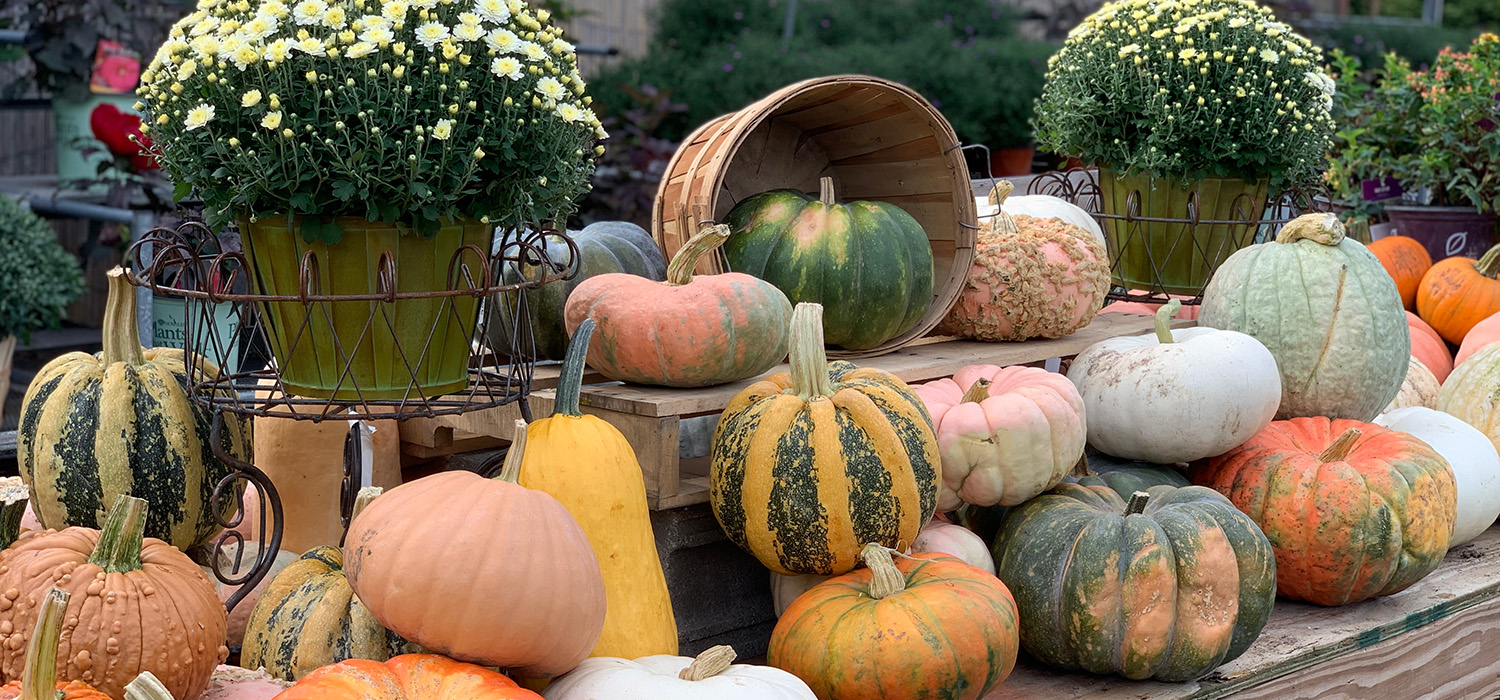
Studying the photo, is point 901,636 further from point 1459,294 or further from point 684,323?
point 1459,294

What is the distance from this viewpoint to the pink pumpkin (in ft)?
6.36

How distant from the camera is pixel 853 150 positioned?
8.46 feet

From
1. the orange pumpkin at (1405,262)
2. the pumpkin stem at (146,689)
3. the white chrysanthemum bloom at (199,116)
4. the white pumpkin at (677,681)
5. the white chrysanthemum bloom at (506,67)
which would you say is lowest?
the white pumpkin at (677,681)

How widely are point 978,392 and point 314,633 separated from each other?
1.00 m

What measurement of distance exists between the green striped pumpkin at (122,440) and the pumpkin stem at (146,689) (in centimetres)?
54

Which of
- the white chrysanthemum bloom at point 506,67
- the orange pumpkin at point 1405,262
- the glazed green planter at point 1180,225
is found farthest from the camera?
the orange pumpkin at point 1405,262

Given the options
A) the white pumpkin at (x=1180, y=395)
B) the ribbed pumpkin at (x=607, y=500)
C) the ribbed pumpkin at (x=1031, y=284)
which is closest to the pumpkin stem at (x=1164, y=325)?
the white pumpkin at (x=1180, y=395)

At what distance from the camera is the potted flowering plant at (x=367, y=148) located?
4.99ft

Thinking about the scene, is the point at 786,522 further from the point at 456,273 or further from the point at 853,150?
the point at 853,150

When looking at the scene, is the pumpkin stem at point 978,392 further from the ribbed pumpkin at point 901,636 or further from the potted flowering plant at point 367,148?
the potted flowering plant at point 367,148

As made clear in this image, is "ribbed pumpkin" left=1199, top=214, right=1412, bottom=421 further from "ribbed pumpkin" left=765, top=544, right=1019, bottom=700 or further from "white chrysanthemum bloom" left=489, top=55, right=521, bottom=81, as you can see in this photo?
"white chrysanthemum bloom" left=489, top=55, right=521, bottom=81

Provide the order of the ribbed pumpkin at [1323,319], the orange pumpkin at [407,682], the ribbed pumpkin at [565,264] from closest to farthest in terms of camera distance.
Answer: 1. the orange pumpkin at [407,682]
2. the ribbed pumpkin at [565,264]
3. the ribbed pumpkin at [1323,319]

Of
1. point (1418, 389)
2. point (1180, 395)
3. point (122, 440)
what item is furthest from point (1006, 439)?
point (1418, 389)

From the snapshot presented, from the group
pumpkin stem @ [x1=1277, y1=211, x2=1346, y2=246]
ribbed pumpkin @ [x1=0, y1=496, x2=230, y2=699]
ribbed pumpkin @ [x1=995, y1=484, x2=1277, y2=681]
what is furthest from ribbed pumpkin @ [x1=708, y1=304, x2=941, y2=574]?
pumpkin stem @ [x1=1277, y1=211, x2=1346, y2=246]
